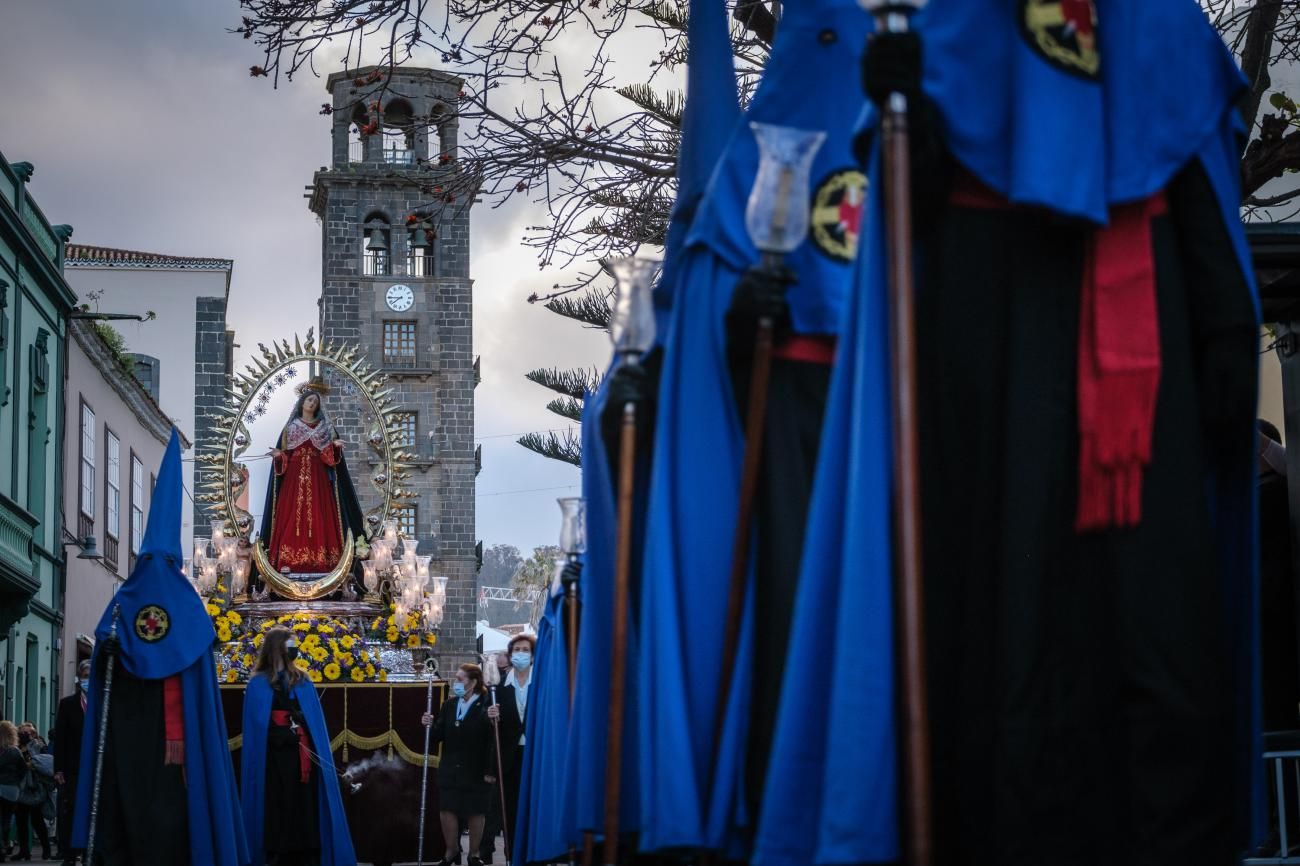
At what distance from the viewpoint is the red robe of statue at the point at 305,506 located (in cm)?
2098

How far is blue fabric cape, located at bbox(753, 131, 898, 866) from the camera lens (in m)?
3.75

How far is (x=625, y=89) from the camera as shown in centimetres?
1827

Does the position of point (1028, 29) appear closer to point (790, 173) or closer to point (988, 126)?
point (988, 126)

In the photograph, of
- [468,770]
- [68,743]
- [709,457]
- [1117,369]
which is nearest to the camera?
[1117,369]

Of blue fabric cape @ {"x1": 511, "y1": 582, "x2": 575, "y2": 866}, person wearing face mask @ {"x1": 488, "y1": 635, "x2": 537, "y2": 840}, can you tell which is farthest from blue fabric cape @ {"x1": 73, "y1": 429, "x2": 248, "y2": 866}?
person wearing face mask @ {"x1": 488, "y1": 635, "x2": 537, "y2": 840}

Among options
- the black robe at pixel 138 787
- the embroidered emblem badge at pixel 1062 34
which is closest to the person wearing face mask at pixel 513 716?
the black robe at pixel 138 787

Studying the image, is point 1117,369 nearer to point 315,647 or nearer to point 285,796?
point 285,796

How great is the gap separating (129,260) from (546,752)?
41.6 metres

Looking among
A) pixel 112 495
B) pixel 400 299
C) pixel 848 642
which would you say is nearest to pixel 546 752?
pixel 848 642

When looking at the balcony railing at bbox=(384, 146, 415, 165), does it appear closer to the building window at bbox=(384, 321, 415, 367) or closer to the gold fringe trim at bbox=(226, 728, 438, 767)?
the building window at bbox=(384, 321, 415, 367)

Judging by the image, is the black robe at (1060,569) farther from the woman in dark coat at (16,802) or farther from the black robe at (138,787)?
the woman in dark coat at (16,802)

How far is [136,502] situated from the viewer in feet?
128

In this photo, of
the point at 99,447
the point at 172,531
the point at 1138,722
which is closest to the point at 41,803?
the point at 172,531

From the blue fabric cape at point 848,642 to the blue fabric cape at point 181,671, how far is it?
872 cm
